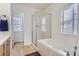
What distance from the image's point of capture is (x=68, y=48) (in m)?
1.54

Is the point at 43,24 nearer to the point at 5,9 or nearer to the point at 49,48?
the point at 49,48

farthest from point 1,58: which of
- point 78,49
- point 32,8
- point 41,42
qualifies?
point 78,49

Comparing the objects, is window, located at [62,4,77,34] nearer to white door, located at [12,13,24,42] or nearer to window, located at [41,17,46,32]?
window, located at [41,17,46,32]

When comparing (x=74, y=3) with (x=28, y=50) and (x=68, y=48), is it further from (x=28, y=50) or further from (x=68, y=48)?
(x=28, y=50)

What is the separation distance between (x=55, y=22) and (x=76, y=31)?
270mm

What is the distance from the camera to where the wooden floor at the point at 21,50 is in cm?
153

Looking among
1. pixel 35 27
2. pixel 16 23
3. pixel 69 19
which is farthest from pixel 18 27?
pixel 69 19

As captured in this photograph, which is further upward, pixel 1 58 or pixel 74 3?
pixel 74 3

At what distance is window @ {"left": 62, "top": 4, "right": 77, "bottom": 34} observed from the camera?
152 cm

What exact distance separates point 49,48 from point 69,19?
43 centimetres

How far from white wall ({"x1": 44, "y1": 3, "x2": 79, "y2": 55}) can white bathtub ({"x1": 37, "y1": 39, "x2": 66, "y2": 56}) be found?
0.06m

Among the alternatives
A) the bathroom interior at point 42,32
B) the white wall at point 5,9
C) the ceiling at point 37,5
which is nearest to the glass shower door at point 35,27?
the bathroom interior at point 42,32

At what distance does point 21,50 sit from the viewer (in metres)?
1.55

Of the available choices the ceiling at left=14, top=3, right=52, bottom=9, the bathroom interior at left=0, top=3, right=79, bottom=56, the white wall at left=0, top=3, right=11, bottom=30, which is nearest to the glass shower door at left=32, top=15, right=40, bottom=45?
the bathroom interior at left=0, top=3, right=79, bottom=56
